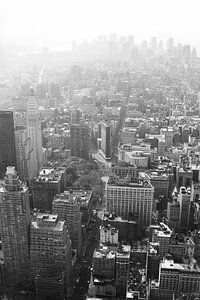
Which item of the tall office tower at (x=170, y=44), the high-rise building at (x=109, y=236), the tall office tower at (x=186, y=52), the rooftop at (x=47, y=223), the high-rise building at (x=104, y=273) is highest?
the tall office tower at (x=170, y=44)

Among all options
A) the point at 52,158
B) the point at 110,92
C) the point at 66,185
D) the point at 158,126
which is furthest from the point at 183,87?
the point at 66,185

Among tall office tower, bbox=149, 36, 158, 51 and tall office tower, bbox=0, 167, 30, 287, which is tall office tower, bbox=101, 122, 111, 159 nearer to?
tall office tower, bbox=0, 167, 30, 287

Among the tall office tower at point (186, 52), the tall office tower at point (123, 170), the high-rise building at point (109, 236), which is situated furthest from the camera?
the tall office tower at point (186, 52)

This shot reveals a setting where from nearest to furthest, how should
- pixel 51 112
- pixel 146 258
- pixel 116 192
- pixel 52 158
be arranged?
pixel 146 258 → pixel 116 192 → pixel 52 158 → pixel 51 112

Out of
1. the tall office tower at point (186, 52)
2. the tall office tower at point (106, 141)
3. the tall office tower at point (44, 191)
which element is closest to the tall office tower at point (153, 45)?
the tall office tower at point (186, 52)

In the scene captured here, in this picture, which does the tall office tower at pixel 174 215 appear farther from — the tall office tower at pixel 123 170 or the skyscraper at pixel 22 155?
the skyscraper at pixel 22 155

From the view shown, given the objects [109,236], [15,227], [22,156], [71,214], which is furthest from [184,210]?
[22,156]

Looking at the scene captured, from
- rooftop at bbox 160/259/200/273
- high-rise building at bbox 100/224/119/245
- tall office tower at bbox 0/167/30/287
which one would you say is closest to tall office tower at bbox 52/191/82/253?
high-rise building at bbox 100/224/119/245

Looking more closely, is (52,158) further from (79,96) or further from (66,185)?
(79,96)
